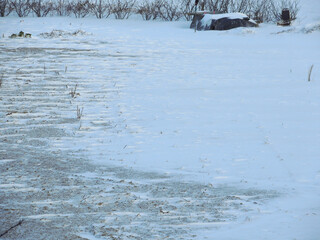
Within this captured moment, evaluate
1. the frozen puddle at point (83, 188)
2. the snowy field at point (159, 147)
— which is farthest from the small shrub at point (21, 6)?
the frozen puddle at point (83, 188)

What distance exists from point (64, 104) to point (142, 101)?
89 cm

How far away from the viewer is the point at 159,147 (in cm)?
446

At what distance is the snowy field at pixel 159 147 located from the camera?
3016 millimetres

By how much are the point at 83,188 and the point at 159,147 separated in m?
1.11

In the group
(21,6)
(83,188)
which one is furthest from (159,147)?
(21,6)

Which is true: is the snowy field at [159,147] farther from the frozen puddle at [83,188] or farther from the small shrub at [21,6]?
the small shrub at [21,6]

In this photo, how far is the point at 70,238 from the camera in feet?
9.00

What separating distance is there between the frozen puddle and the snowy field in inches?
0.4

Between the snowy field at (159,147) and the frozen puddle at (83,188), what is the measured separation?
0.01 m

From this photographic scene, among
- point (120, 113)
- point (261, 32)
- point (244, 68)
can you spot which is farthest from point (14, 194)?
point (261, 32)

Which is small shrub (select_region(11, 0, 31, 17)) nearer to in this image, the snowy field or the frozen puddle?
the snowy field

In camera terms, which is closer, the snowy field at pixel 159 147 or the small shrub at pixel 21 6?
the snowy field at pixel 159 147

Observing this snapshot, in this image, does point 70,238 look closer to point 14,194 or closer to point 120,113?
point 14,194

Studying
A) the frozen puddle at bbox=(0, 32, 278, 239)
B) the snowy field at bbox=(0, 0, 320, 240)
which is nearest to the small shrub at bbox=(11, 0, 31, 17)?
the snowy field at bbox=(0, 0, 320, 240)
